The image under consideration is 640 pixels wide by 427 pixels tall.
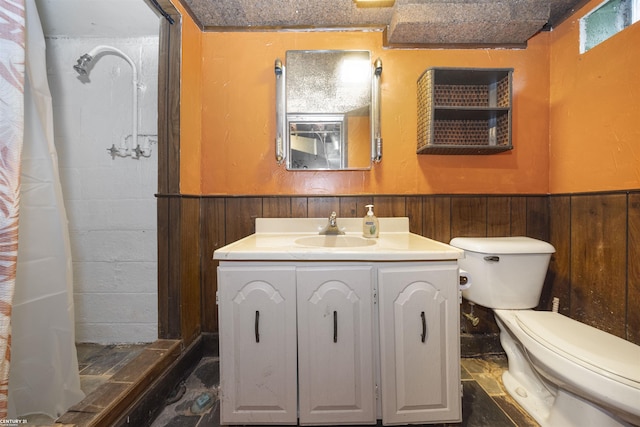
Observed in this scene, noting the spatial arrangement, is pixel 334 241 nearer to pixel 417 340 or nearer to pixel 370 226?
pixel 370 226

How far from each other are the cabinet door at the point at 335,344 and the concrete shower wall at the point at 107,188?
3.65 ft

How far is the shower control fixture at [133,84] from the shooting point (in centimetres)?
143

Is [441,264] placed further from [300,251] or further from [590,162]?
[590,162]

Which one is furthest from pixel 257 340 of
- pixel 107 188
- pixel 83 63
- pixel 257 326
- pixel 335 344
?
pixel 83 63

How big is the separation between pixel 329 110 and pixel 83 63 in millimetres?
1409

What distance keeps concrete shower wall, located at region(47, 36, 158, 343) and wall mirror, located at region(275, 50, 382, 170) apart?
0.81 metres

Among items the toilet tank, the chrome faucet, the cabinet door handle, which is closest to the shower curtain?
the cabinet door handle

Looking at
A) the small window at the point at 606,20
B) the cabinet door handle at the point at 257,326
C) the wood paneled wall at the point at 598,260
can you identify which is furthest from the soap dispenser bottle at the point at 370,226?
the small window at the point at 606,20

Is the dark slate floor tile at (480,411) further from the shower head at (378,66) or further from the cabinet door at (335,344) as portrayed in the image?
the shower head at (378,66)

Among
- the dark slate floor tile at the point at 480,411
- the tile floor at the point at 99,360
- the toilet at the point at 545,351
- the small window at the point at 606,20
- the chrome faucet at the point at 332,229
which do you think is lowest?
the dark slate floor tile at the point at 480,411

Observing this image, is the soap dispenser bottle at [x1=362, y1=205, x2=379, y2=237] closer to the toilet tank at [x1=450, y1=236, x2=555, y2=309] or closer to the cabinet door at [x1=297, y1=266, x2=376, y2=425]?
the cabinet door at [x1=297, y1=266, x2=376, y2=425]

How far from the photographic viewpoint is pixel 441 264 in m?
0.95

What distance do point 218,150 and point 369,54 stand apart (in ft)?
3.32

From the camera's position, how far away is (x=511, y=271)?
1.24 metres
